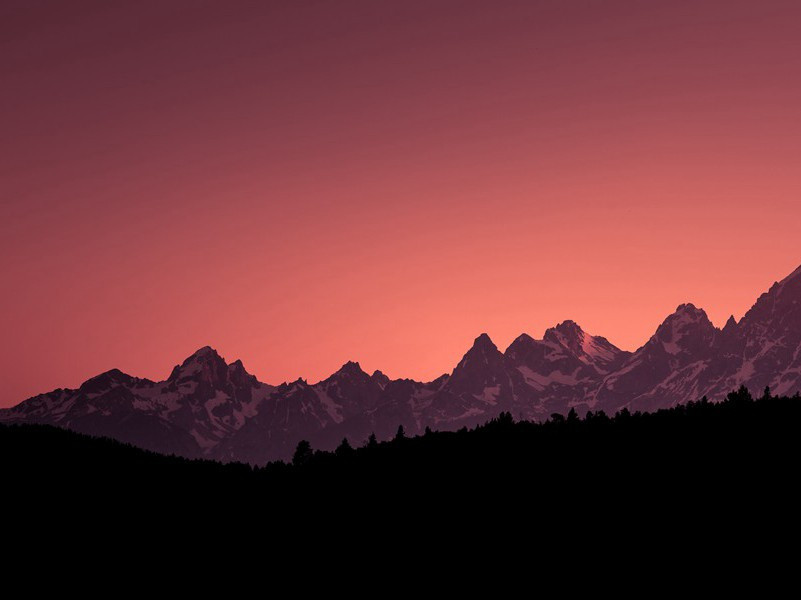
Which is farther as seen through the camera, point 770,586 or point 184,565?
point 184,565

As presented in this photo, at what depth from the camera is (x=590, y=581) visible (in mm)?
151500

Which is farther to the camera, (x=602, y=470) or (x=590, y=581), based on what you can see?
(x=602, y=470)

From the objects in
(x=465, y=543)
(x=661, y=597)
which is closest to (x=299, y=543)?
(x=465, y=543)

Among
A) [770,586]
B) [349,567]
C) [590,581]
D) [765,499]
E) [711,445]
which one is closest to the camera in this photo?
[770,586]

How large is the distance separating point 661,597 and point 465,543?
4485 centimetres

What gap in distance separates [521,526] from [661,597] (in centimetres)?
4163

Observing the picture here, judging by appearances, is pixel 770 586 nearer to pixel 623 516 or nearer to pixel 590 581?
pixel 590 581

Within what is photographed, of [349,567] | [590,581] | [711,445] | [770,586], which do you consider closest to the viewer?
[770,586]

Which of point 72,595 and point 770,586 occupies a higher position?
point 72,595

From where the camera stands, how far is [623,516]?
563 feet

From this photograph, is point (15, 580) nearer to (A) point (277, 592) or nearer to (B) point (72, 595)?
(B) point (72, 595)

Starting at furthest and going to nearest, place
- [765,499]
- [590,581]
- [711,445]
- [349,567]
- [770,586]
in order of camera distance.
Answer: [711,445] → [349,567] → [765,499] → [590,581] → [770,586]

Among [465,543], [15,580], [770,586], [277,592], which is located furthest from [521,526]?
[15,580]

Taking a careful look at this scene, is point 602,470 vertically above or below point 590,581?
above
